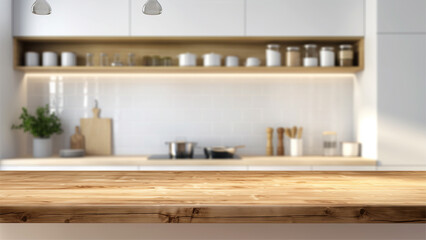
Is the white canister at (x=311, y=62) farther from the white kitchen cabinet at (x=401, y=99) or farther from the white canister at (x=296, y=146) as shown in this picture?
the white canister at (x=296, y=146)

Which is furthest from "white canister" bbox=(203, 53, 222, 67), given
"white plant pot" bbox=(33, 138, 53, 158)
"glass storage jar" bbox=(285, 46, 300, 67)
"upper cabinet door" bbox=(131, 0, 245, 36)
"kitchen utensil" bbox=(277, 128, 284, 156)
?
"white plant pot" bbox=(33, 138, 53, 158)

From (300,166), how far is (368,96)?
0.90 m

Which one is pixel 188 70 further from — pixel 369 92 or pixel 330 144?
pixel 369 92

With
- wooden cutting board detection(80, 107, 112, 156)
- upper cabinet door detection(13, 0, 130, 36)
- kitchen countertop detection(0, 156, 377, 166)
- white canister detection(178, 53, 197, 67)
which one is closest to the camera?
kitchen countertop detection(0, 156, 377, 166)

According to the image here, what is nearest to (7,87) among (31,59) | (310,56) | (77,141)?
(31,59)

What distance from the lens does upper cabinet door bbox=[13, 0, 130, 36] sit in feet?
11.9

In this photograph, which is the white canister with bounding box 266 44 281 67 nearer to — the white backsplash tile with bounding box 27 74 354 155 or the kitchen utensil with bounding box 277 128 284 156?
the white backsplash tile with bounding box 27 74 354 155

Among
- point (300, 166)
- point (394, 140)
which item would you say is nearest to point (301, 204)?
point (300, 166)

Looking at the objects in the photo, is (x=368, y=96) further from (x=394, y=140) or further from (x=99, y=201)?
(x=99, y=201)

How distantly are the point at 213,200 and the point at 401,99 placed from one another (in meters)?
2.68

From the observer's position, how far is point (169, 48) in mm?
3980

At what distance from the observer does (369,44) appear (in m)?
3.55

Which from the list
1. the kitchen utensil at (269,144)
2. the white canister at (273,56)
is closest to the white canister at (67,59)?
the white canister at (273,56)

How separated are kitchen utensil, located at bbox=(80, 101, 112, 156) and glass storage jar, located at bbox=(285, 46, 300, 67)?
1852 millimetres
